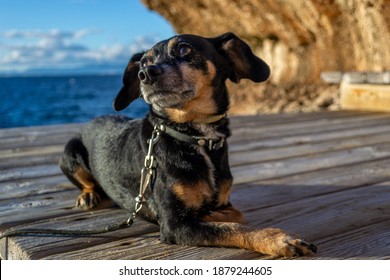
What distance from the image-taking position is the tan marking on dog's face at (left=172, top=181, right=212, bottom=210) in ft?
7.96

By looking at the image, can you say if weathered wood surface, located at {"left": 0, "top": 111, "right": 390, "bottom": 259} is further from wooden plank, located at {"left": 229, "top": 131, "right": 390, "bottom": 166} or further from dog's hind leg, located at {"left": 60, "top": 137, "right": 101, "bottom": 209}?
dog's hind leg, located at {"left": 60, "top": 137, "right": 101, "bottom": 209}

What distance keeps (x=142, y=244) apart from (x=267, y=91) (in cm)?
1214

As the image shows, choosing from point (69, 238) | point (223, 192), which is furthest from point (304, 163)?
point (69, 238)

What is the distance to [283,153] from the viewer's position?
4.50m

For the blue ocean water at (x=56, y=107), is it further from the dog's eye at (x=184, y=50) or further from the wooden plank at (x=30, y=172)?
the dog's eye at (x=184, y=50)

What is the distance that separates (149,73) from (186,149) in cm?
44

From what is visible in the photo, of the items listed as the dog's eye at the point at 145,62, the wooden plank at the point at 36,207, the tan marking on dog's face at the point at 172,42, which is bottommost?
the wooden plank at the point at 36,207

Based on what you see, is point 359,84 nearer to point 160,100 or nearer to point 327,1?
point 327,1

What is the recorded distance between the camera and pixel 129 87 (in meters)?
2.88

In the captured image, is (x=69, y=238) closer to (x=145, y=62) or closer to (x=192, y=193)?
(x=192, y=193)

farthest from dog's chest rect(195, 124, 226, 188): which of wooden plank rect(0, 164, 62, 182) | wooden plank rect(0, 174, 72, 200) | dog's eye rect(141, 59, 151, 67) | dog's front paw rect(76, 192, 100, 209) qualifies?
wooden plank rect(0, 164, 62, 182)

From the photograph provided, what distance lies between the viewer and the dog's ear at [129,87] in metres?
2.84

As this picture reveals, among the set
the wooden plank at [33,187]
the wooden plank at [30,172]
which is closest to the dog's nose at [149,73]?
the wooden plank at [33,187]
